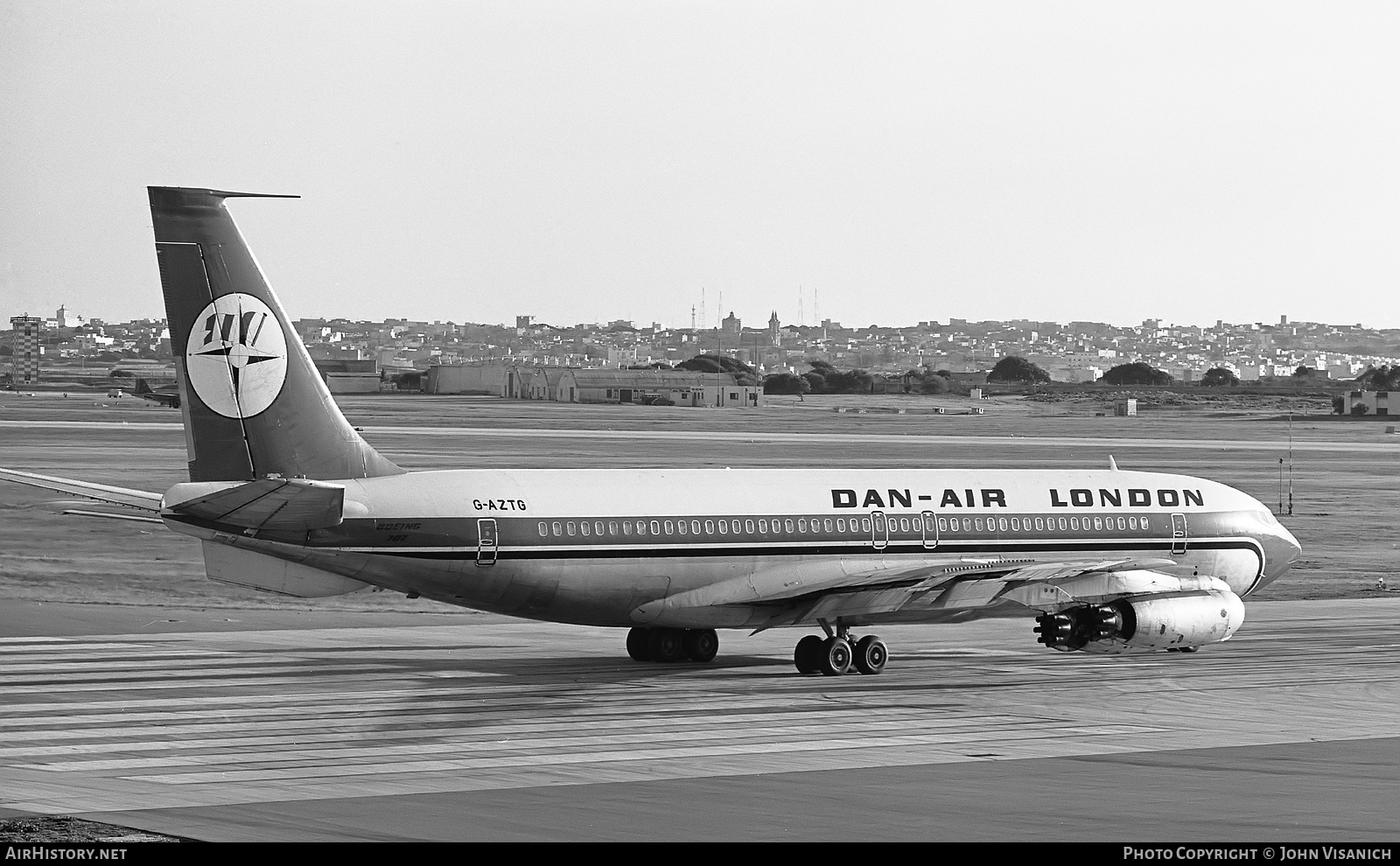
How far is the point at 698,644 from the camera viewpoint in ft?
136

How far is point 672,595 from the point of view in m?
38.9

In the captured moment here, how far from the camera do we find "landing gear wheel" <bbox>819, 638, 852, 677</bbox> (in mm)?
39844

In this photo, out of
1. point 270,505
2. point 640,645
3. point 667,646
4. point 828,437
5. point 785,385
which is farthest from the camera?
point 785,385

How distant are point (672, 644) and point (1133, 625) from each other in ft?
31.6

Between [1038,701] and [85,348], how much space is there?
4252 inches

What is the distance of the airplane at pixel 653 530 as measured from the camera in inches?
1387

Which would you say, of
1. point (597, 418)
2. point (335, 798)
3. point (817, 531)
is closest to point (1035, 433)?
point (597, 418)

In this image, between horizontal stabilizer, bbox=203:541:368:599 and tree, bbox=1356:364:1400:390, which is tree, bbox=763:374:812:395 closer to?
tree, bbox=1356:364:1400:390

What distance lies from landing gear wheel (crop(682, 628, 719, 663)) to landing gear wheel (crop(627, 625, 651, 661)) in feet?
2.64

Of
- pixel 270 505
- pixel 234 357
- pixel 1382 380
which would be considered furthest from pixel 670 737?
pixel 1382 380

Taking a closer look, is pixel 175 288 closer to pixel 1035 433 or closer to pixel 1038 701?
pixel 1038 701

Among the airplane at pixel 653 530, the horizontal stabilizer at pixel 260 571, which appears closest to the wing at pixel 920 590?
the airplane at pixel 653 530

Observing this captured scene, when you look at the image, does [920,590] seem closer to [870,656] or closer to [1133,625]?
[870,656]

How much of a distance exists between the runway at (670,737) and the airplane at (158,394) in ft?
247
